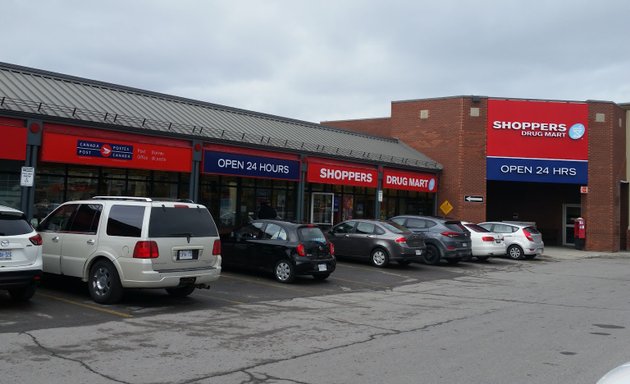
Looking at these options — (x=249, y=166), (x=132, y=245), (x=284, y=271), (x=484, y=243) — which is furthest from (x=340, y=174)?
(x=132, y=245)

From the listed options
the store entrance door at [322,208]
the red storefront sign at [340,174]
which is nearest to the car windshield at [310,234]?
the red storefront sign at [340,174]

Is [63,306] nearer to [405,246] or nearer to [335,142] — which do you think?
[405,246]

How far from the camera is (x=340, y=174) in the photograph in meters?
24.4

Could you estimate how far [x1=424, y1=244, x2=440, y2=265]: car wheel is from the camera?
20.4m

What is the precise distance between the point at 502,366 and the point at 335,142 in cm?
2068

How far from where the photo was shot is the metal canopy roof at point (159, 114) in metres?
16.2

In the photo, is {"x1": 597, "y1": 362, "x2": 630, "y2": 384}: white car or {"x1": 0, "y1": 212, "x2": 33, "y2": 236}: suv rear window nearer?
{"x1": 597, "y1": 362, "x2": 630, "y2": 384}: white car

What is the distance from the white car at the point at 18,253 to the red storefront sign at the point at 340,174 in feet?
46.7

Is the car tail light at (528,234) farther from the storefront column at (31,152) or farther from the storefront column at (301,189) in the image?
the storefront column at (31,152)

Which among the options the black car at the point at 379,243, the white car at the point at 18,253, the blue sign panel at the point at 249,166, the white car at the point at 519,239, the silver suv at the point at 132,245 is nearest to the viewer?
the white car at the point at 18,253

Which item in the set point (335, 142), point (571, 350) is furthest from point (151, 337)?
point (335, 142)

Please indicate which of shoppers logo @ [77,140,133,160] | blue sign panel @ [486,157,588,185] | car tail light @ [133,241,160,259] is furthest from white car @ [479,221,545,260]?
car tail light @ [133,241,160,259]

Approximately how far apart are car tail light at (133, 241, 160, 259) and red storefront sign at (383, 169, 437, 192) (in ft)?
60.7

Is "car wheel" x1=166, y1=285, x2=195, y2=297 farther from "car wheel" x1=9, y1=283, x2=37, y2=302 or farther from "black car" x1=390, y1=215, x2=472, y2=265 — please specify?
"black car" x1=390, y1=215, x2=472, y2=265
